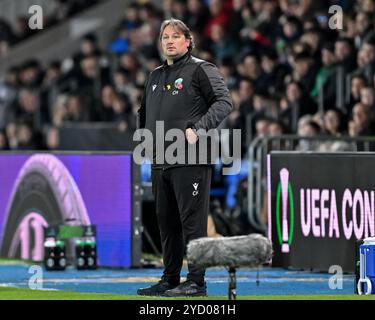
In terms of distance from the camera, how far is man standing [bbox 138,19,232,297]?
1130 centimetres

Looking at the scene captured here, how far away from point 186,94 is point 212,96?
22cm

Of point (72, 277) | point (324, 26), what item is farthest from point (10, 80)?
point (72, 277)

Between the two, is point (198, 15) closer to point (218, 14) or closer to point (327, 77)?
point (218, 14)

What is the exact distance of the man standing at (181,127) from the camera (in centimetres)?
1130

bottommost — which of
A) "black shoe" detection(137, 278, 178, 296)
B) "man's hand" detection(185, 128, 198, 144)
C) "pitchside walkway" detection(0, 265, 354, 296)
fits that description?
"pitchside walkway" detection(0, 265, 354, 296)

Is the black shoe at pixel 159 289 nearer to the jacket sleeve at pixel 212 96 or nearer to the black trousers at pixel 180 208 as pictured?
the black trousers at pixel 180 208

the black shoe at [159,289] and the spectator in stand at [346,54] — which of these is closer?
the black shoe at [159,289]

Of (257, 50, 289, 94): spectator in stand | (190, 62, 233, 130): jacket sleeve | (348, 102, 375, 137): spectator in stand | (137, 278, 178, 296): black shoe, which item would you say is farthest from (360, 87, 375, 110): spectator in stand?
(137, 278, 178, 296): black shoe

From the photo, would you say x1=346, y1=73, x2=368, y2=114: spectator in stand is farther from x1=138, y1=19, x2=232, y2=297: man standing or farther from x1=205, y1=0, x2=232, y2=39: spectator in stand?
x1=138, y1=19, x2=232, y2=297: man standing

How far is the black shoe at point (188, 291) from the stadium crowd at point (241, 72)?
19.6 ft

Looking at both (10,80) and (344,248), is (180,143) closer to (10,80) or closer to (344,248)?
(344,248)

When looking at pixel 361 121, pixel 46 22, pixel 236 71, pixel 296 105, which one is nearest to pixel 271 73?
pixel 236 71

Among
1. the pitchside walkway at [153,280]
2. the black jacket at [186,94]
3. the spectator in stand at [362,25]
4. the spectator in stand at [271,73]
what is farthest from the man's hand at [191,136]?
the spectator in stand at [271,73]

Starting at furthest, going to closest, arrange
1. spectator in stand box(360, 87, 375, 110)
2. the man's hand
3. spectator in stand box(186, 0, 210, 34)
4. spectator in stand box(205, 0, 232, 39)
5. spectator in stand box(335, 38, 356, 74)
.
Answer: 1. spectator in stand box(186, 0, 210, 34)
2. spectator in stand box(205, 0, 232, 39)
3. spectator in stand box(335, 38, 356, 74)
4. spectator in stand box(360, 87, 375, 110)
5. the man's hand
